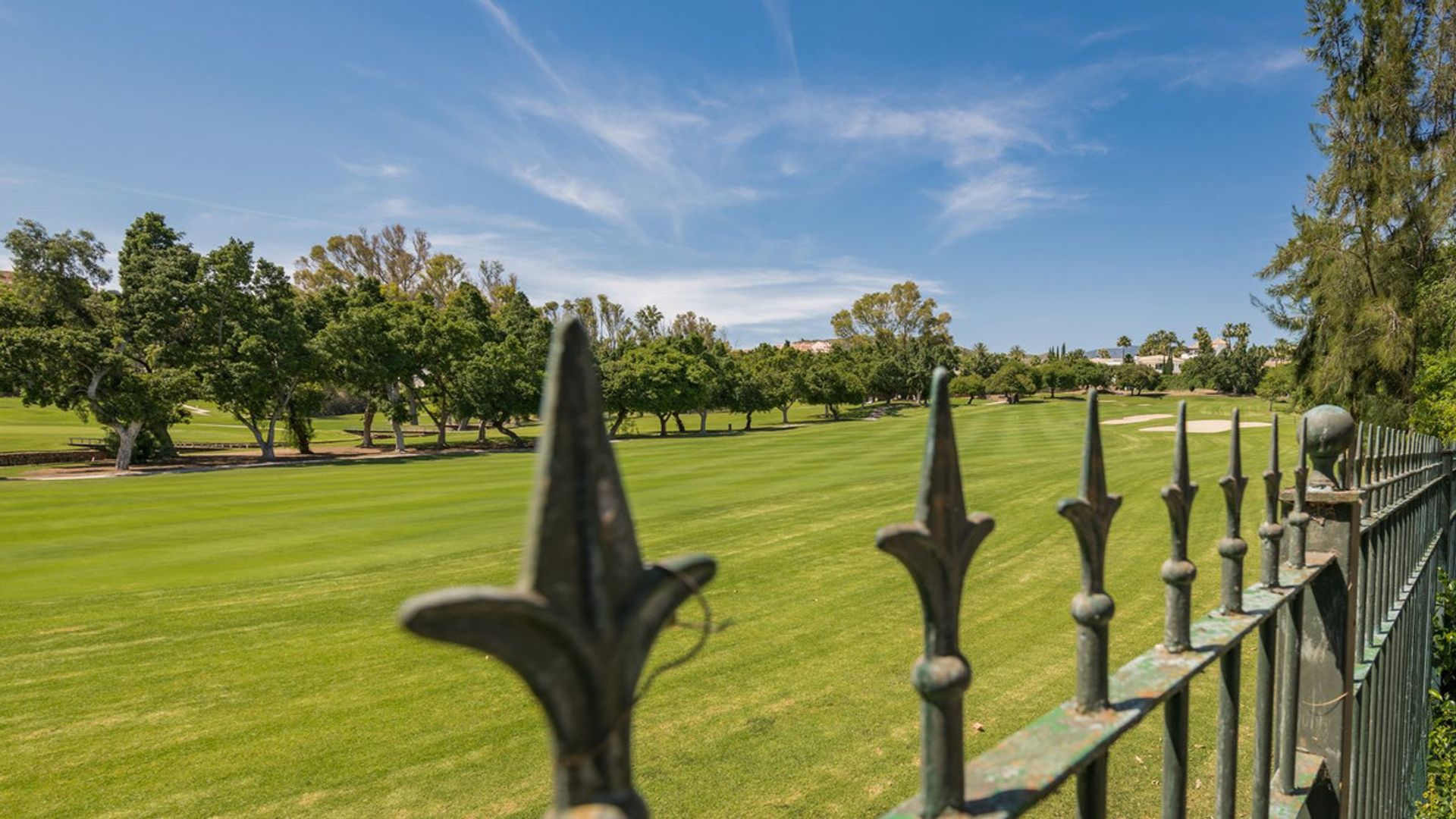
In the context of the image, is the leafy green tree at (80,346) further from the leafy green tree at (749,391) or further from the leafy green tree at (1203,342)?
the leafy green tree at (1203,342)

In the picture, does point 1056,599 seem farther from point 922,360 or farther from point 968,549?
point 922,360

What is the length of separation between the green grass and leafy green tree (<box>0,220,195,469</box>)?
18512mm

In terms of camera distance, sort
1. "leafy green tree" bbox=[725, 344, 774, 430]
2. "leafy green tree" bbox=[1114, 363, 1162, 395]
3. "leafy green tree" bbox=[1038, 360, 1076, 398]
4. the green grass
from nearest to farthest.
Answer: the green grass, "leafy green tree" bbox=[725, 344, 774, 430], "leafy green tree" bbox=[1038, 360, 1076, 398], "leafy green tree" bbox=[1114, 363, 1162, 395]

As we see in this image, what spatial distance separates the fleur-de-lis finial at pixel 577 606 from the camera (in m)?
0.56

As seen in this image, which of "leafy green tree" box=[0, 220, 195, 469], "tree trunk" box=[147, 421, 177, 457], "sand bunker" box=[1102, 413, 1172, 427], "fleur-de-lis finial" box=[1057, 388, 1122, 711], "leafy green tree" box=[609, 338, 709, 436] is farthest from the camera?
"leafy green tree" box=[609, 338, 709, 436]

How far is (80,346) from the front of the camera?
1083 inches

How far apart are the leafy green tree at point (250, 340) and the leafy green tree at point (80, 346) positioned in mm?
1640

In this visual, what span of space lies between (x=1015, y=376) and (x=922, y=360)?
10.8m

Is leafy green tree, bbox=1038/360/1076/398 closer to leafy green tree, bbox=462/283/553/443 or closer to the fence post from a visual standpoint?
leafy green tree, bbox=462/283/553/443

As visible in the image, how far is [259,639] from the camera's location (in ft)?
22.0

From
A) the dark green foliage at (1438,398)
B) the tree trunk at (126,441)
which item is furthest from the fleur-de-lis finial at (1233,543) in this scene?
the tree trunk at (126,441)

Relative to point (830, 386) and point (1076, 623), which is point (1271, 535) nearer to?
point (1076, 623)

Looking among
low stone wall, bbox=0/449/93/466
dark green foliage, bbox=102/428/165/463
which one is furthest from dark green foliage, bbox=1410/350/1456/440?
low stone wall, bbox=0/449/93/466

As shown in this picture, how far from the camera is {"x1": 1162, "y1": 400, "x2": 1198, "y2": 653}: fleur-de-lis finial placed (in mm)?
1524
